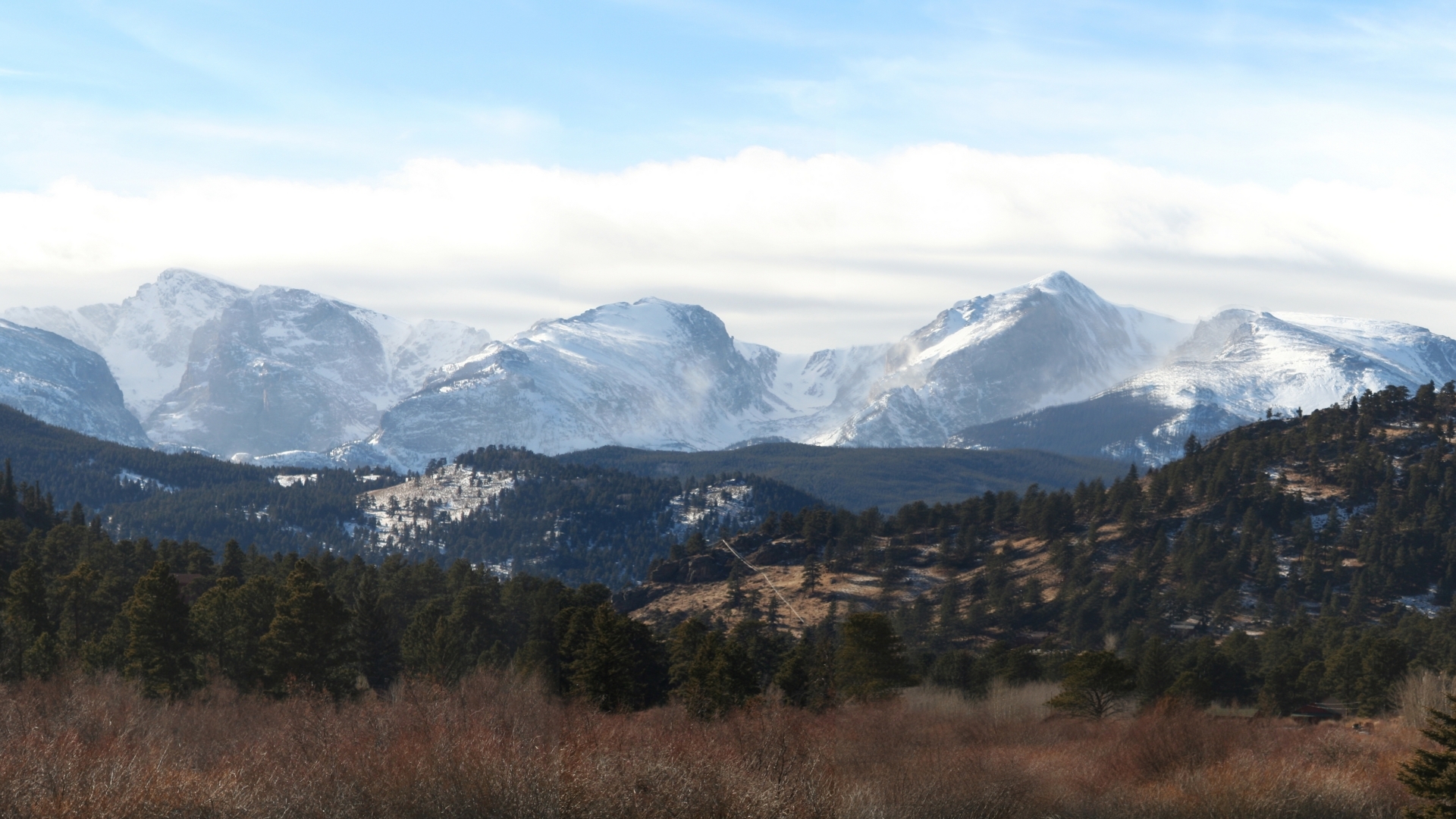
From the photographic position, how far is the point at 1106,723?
114 meters

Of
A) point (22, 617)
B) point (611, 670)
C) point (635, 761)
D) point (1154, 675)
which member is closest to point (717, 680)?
point (611, 670)

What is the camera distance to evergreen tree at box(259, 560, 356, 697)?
385 ft

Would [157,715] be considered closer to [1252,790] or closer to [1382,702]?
[1252,790]

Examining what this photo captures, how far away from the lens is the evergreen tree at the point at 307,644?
385ft

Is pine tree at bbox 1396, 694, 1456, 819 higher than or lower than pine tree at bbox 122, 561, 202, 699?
higher

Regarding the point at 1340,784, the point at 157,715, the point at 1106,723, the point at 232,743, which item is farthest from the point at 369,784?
the point at 1106,723

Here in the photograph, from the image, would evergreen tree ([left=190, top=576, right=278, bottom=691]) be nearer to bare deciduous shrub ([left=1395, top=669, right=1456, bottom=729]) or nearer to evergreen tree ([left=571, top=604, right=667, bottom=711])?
evergreen tree ([left=571, top=604, right=667, bottom=711])

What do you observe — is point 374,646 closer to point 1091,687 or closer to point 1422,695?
point 1091,687

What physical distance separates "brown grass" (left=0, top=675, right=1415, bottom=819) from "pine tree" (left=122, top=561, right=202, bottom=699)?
4.40 metres

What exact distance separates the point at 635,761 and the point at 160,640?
65.5 m

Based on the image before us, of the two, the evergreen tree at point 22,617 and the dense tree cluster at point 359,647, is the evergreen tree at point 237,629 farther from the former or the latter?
the evergreen tree at point 22,617

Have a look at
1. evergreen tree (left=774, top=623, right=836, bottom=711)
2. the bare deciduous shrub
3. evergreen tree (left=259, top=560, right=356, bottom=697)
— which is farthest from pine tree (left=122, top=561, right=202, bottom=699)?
the bare deciduous shrub

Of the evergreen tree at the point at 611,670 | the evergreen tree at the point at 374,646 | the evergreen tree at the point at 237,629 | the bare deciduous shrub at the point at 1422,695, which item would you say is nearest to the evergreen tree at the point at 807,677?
the evergreen tree at the point at 611,670

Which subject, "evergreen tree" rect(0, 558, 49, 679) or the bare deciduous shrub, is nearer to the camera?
the bare deciduous shrub
